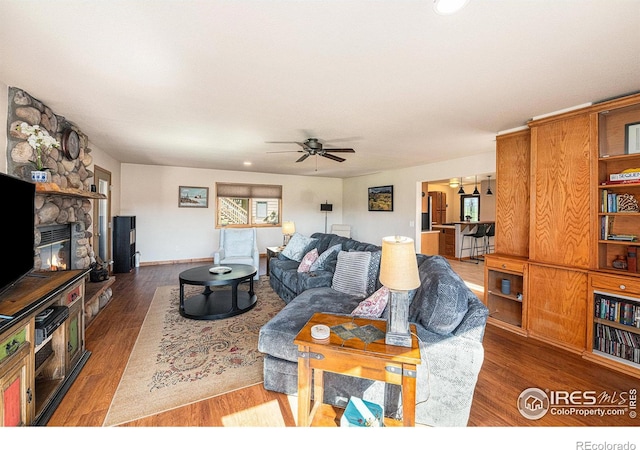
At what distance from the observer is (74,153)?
10.8 feet

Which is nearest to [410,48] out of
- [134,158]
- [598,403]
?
[598,403]

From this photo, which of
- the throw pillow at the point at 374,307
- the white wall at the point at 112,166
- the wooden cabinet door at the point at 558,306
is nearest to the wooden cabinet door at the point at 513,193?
the wooden cabinet door at the point at 558,306

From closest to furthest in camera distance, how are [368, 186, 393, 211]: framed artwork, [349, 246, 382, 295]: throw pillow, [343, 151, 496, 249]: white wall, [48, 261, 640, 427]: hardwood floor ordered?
1. [48, 261, 640, 427]: hardwood floor
2. [349, 246, 382, 295]: throw pillow
3. [343, 151, 496, 249]: white wall
4. [368, 186, 393, 211]: framed artwork

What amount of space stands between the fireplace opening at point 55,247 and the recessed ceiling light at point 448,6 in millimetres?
3663

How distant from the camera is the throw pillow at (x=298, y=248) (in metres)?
4.48

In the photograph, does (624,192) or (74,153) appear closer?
(624,192)

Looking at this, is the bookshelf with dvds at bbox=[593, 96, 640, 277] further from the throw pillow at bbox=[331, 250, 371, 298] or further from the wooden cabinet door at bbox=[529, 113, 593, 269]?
the throw pillow at bbox=[331, 250, 371, 298]

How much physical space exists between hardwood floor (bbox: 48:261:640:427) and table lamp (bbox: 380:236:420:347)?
2.00 feet

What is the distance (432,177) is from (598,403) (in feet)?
14.9

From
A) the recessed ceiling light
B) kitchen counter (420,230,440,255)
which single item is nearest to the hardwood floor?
the recessed ceiling light

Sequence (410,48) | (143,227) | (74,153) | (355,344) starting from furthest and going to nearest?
(143,227), (74,153), (410,48), (355,344)

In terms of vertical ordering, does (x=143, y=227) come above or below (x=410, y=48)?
below

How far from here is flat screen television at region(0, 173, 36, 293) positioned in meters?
1.64
